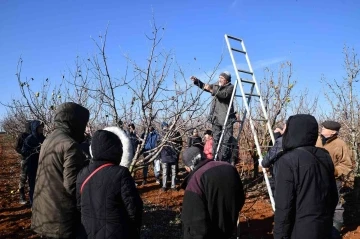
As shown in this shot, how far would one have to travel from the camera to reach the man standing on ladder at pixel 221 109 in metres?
4.48

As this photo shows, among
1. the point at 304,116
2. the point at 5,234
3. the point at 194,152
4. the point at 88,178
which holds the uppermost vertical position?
the point at 304,116

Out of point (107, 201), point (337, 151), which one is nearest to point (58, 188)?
point (107, 201)

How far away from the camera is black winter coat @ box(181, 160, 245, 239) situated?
7.98 ft

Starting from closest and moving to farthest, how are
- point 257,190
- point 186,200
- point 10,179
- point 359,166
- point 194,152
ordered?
point 186,200 < point 194,152 < point 359,166 < point 257,190 < point 10,179

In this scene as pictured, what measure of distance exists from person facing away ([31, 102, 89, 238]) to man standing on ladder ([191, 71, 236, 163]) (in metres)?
2.33

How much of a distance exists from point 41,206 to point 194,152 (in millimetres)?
1435

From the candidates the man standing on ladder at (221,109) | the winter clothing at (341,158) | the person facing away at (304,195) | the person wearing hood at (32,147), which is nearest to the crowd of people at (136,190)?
the person facing away at (304,195)

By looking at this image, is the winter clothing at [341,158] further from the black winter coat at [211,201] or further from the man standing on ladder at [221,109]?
the black winter coat at [211,201]

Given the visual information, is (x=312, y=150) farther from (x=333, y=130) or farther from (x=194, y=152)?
(x=333, y=130)

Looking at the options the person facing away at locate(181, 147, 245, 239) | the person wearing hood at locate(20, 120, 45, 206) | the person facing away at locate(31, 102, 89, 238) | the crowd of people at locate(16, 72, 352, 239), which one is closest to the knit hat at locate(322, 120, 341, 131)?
the crowd of people at locate(16, 72, 352, 239)

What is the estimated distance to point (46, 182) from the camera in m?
2.59

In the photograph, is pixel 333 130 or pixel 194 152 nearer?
pixel 194 152

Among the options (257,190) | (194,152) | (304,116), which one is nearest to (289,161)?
(304,116)

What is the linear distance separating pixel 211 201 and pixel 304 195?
32.3 inches
